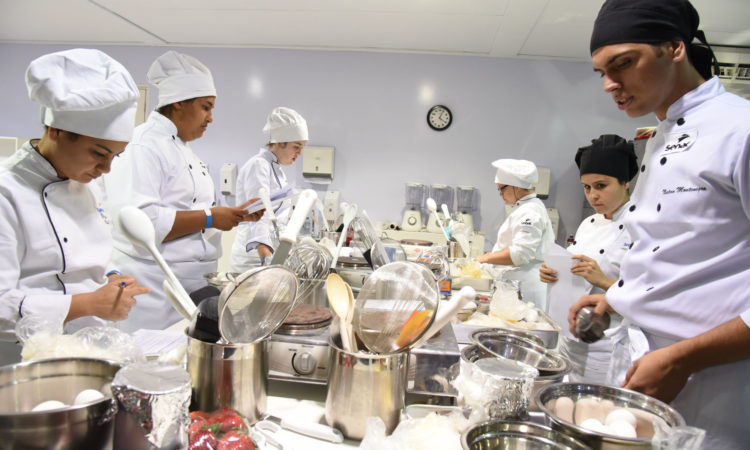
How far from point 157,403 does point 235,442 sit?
177mm

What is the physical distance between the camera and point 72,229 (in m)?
1.30

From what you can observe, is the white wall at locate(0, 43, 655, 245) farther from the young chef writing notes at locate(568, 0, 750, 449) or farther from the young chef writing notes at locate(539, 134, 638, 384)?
the young chef writing notes at locate(568, 0, 750, 449)

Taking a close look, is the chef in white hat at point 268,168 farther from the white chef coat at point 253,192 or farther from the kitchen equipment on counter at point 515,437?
the kitchen equipment on counter at point 515,437

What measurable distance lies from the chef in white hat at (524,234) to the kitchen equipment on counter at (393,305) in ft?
6.70

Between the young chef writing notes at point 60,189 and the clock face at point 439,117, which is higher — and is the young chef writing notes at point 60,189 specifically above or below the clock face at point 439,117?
below

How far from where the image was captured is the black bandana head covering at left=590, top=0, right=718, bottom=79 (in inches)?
38.3

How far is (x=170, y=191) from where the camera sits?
6.43ft

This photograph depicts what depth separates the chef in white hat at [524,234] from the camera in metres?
2.86

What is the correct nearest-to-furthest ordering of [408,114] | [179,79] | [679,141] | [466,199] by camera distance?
[679,141], [179,79], [466,199], [408,114]

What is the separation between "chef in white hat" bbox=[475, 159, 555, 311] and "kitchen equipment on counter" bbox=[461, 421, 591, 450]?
7.15ft

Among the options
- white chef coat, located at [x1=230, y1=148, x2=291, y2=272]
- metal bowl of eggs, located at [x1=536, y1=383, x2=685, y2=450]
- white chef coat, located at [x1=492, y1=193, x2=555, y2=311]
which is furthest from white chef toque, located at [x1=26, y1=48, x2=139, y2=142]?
white chef coat, located at [x1=492, y1=193, x2=555, y2=311]

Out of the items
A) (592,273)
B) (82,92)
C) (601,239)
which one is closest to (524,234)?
(601,239)

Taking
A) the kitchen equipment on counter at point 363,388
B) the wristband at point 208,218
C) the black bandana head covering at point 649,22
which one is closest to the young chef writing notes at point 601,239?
the black bandana head covering at point 649,22

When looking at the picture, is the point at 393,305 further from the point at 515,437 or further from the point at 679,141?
the point at 679,141
